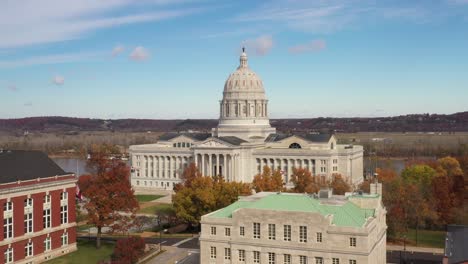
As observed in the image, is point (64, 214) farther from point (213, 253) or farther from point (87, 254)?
point (213, 253)

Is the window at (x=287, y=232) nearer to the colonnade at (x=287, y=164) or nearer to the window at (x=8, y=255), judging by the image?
the window at (x=8, y=255)

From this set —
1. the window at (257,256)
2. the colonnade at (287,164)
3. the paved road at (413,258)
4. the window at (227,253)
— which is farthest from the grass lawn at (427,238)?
the colonnade at (287,164)

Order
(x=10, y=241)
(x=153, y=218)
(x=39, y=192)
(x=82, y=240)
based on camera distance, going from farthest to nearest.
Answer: (x=153, y=218) → (x=82, y=240) → (x=39, y=192) → (x=10, y=241)

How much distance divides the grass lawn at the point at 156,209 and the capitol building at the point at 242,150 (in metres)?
24.7

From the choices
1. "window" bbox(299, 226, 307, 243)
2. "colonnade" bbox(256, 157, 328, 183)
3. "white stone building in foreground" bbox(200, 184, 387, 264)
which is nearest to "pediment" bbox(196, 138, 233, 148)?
"colonnade" bbox(256, 157, 328, 183)

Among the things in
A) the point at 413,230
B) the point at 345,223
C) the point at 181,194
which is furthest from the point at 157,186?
the point at 345,223

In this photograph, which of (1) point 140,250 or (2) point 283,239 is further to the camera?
(1) point 140,250

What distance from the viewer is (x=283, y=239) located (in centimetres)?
5041

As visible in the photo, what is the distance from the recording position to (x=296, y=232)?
1960 inches

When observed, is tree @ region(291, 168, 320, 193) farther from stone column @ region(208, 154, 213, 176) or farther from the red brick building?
the red brick building

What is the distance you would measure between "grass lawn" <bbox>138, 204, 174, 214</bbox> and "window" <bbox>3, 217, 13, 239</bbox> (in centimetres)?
3778

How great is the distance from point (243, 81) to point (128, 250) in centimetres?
8975

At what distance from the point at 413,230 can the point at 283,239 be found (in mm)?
34829

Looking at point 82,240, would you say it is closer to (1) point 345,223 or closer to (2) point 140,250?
(2) point 140,250
